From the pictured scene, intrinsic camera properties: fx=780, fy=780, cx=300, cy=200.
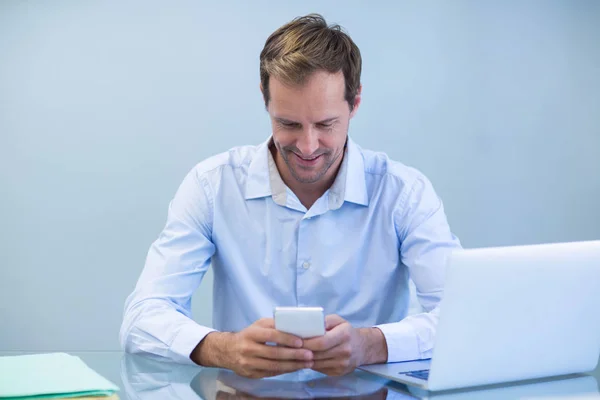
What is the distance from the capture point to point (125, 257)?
3586 millimetres

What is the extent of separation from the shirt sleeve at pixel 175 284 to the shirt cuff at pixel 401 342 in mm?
422

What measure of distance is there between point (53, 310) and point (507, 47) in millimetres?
2500

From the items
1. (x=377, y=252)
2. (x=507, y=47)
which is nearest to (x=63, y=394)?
(x=377, y=252)

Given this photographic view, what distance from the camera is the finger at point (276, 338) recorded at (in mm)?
1561

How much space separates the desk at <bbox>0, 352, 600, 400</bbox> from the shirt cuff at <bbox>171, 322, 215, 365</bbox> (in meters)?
0.07

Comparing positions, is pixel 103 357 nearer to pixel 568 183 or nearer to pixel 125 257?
pixel 125 257

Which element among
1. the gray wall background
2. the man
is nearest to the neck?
the man

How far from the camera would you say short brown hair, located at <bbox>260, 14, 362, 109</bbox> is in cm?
205

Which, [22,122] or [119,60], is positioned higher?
[119,60]

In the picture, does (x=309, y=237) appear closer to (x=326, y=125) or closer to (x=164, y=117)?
(x=326, y=125)

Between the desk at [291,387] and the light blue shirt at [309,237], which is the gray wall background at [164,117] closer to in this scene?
the light blue shirt at [309,237]

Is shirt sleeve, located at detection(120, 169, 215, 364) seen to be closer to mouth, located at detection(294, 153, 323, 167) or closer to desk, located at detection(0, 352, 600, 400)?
desk, located at detection(0, 352, 600, 400)

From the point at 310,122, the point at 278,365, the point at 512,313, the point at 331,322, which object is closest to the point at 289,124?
the point at 310,122

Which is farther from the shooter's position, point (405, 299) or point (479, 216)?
point (479, 216)
